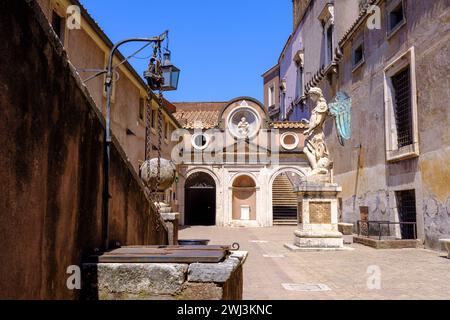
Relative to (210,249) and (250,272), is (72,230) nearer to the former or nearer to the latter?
(210,249)

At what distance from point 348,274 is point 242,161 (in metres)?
20.3

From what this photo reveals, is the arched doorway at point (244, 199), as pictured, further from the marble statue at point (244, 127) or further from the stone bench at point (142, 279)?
the stone bench at point (142, 279)

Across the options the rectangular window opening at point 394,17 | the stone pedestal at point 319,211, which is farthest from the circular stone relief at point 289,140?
the stone pedestal at point 319,211

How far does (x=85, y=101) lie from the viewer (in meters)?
3.87

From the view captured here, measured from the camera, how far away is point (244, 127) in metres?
30.2

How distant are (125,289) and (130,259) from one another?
0.26 m

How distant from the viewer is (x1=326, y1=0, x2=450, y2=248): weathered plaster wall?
12.4 m

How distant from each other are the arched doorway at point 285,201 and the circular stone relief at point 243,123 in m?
3.73

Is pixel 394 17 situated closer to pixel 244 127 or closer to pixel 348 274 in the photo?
pixel 348 274

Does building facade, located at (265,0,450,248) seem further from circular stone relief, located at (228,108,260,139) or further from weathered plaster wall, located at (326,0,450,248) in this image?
circular stone relief, located at (228,108,260,139)

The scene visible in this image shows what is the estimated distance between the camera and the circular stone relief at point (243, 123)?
29922 millimetres

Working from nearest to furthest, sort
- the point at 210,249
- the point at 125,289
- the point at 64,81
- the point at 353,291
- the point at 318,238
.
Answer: the point at 64,81 → the point at 125,289 → the point at 210,249 → the point at 353,291 → the point at 318,238

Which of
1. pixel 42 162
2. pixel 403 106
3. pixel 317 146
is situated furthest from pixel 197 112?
pixel 42 162
